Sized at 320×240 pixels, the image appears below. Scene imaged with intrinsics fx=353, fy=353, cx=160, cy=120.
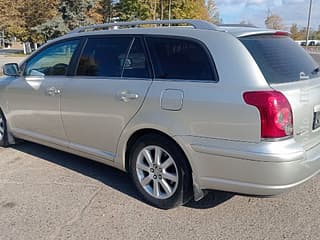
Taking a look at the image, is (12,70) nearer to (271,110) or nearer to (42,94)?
(42,94)

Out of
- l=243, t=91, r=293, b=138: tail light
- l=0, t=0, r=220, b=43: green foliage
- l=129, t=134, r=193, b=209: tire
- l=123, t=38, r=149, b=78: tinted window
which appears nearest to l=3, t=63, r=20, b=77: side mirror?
l=123, t=38, r=149, b=78: tinted window

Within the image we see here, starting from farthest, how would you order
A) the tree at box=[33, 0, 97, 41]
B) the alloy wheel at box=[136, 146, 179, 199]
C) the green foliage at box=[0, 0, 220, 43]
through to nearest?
the green foliage at box=[0, 0, 220, 43], the tree at box=[33, 0, 97, 41], the alloy wheel at box=[136, 146, 179, 199]

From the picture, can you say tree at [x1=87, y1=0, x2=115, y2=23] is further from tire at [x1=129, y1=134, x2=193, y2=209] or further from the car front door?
tire at [x1=129, y1=134, x2=193, y2=209]

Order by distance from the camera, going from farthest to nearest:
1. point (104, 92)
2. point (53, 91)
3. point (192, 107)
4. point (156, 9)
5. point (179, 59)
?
point (156, 9) → point (53, 91) → point (104, 92) → point (179, 59) → point (192, 107)

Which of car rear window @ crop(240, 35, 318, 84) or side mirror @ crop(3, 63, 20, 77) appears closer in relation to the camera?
car rear window @ crop(240, 35, 318, 84)

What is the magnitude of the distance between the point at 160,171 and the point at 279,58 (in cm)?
148

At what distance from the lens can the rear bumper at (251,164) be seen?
8.77 ft

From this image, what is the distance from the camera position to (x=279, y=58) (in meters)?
3.05

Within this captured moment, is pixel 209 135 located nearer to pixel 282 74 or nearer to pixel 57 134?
pixel 282 74

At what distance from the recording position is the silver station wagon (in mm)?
2723

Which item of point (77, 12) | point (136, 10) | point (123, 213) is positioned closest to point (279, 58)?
point (123, 213)

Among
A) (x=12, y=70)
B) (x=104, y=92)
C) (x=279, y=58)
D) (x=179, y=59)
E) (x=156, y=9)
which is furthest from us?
(x=156, y=9)

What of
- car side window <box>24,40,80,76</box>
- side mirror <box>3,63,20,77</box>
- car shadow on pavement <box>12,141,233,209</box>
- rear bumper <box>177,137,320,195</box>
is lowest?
car shadow on pavement <box>12,141,233,209</box>

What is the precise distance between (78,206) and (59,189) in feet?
1.60
